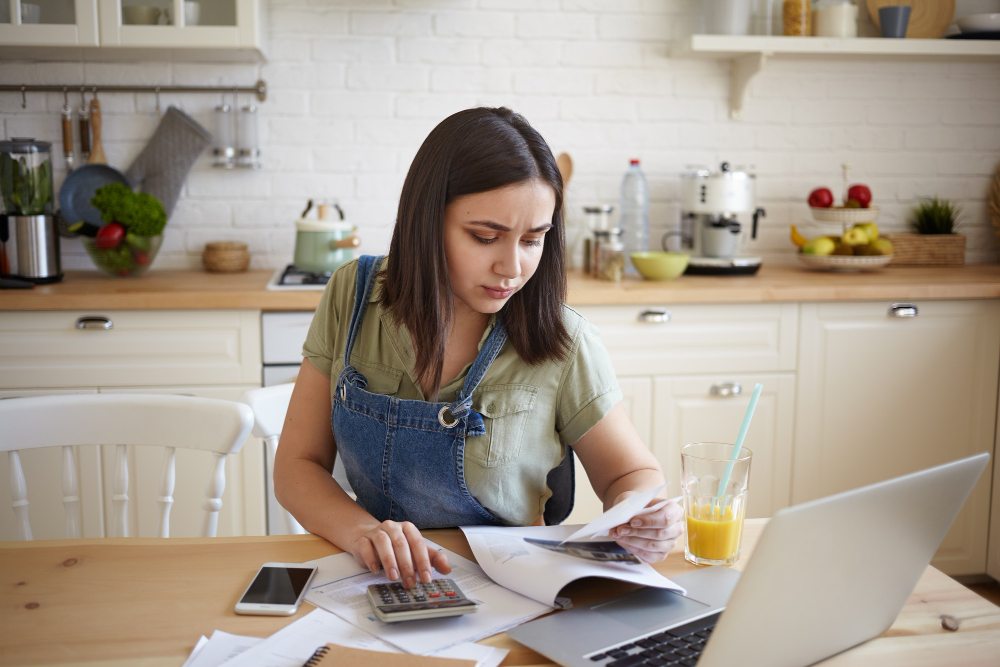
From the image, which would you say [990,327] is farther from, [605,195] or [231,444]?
[231,444]

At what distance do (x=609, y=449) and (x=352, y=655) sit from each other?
532 millimetres

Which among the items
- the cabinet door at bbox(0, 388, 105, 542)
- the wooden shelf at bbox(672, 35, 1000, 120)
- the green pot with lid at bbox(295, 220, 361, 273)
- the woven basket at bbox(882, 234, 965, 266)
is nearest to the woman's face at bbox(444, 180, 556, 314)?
the green pot with lid at bbox(295, 220, 361, 273)

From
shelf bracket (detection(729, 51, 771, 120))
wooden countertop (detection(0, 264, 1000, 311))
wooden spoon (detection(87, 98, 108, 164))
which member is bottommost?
wooden countertop (detection(0, 264, 1000, 311))

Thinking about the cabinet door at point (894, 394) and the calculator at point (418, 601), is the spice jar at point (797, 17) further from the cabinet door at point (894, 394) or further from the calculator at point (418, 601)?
the calculator at point (418, 601)

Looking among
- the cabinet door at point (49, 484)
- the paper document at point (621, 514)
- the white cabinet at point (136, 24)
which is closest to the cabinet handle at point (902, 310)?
the paper document at point (621, 514)

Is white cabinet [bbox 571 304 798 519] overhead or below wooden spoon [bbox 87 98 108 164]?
below

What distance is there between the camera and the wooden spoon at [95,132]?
2.68m

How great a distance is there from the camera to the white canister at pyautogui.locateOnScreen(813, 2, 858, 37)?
2.70m

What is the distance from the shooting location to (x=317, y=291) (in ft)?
7.52

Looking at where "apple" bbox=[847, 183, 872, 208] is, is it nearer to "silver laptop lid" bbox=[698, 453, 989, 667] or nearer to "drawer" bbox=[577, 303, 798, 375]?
"drawer" bbox=[577, 303, 798, 375]

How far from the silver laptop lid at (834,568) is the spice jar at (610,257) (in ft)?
5.77

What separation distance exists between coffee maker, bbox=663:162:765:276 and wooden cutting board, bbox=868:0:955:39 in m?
0.78

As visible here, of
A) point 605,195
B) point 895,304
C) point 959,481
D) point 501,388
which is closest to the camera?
point 959,481

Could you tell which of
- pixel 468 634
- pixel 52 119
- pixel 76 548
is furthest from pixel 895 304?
pixel 52 119
